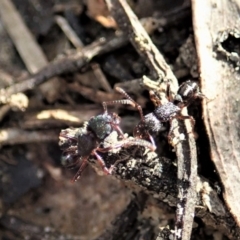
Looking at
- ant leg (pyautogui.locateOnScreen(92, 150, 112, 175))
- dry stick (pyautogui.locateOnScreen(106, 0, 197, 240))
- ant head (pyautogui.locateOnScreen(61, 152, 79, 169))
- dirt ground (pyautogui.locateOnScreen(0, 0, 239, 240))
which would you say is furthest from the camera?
dirt ground (pyautogui.locateOnScreen(0, 0, 239, 240))

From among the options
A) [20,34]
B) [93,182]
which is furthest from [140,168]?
[20,34]

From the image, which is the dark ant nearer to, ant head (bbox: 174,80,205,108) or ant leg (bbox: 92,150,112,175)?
ant leg (bbox: 92,150,112,175)

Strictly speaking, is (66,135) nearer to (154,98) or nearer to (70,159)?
(70,159)

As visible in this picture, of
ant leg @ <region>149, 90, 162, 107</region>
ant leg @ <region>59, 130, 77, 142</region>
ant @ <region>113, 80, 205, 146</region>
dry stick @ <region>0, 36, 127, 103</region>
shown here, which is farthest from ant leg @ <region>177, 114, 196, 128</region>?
dry stick @ <region>0, 36, 127, 103</region>

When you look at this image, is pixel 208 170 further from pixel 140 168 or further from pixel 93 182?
pixel 93 182

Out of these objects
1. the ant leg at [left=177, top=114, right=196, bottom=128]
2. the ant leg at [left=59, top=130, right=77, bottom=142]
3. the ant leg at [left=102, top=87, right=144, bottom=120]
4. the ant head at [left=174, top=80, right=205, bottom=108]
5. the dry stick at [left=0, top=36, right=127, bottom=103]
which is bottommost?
the ant leg at [left=177, top=114, right=196, bottom=128]

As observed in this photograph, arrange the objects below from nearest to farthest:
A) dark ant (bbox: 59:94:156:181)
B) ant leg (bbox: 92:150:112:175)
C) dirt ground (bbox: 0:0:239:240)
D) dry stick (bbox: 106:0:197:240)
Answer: dry stick (bbox: 106:0:197:240) < ant leg (bbox: 92:150:112:175) < dark ant (bbox: 59:94:156:181) < dirt ground (bbox: 0:0:239:240)

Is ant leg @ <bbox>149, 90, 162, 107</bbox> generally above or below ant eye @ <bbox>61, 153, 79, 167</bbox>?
above
